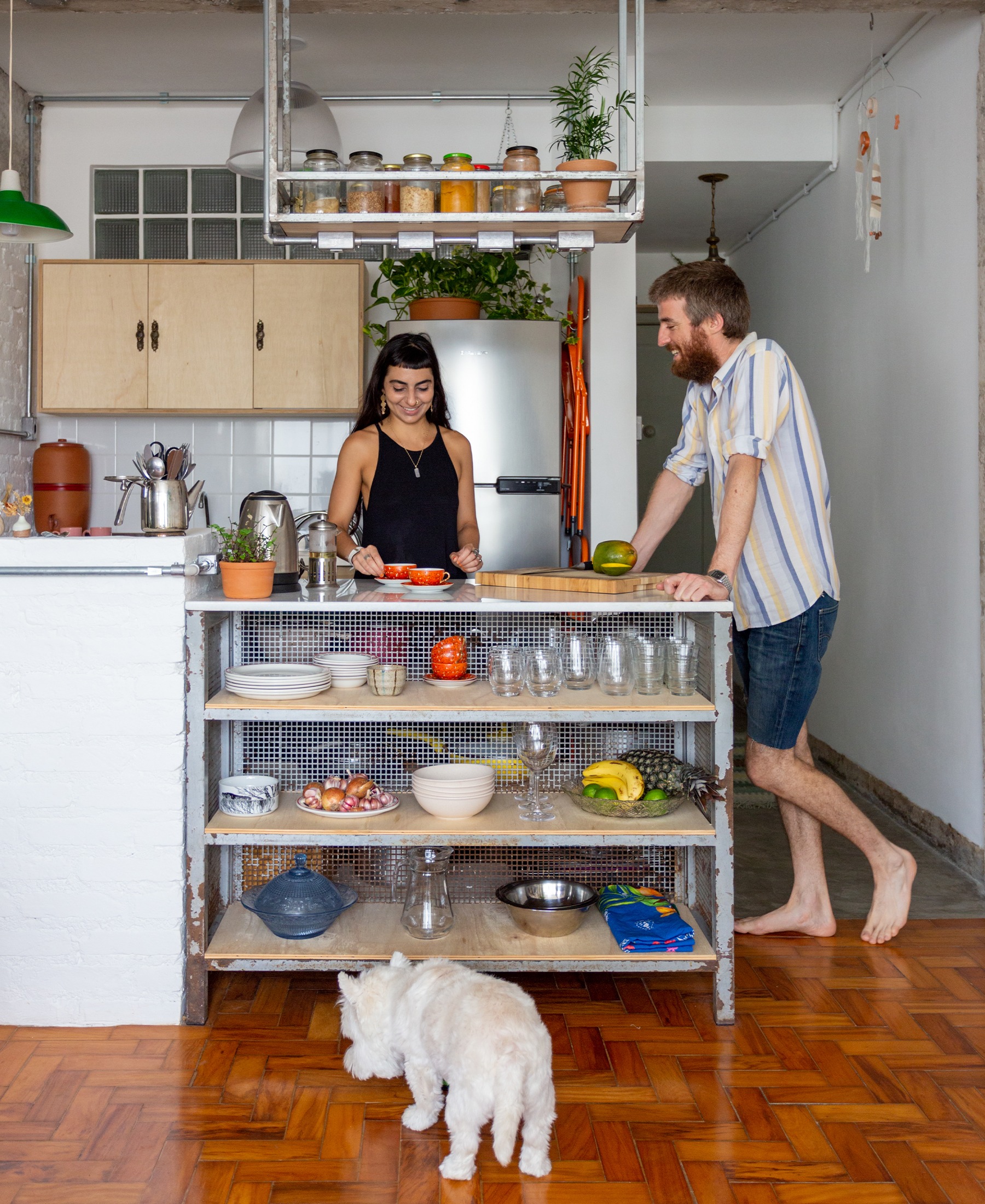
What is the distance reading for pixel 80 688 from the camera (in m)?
2.62

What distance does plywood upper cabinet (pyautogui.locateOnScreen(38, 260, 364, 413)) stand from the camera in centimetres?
479

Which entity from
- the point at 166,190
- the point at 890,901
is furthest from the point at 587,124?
Result: the point at 890,901

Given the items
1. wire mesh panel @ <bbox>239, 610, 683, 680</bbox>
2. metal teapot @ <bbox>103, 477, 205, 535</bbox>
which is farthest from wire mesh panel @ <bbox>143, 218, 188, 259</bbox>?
wire mesh panel @ <bbox>239, 610, 683, 680</bbox>

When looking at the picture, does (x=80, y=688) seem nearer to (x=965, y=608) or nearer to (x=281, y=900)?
(x=281, y=900)

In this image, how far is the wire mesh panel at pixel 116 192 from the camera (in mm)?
5066

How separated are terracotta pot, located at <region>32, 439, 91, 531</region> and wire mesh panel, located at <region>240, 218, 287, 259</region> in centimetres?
117

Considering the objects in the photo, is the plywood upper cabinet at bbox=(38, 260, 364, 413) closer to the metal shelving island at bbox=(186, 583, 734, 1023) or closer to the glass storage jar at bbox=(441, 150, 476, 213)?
the glass storage jar at bbox=(441, 150, 476, 213)

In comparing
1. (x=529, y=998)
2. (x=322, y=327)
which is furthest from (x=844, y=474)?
(x=529, y=998)

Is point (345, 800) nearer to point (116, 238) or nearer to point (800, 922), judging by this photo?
point (800, 922)

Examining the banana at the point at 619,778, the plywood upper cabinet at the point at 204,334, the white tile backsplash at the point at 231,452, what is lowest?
the banana at the point at 619,778

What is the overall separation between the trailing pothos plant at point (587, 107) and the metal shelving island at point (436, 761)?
146 centimetres

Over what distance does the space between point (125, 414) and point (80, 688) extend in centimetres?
270

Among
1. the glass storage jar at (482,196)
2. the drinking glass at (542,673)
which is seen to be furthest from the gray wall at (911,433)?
the drinking glass at (542,673)

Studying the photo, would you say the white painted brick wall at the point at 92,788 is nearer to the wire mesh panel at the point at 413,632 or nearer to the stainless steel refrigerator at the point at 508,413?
the wire mesh panel at the point at 413,632
